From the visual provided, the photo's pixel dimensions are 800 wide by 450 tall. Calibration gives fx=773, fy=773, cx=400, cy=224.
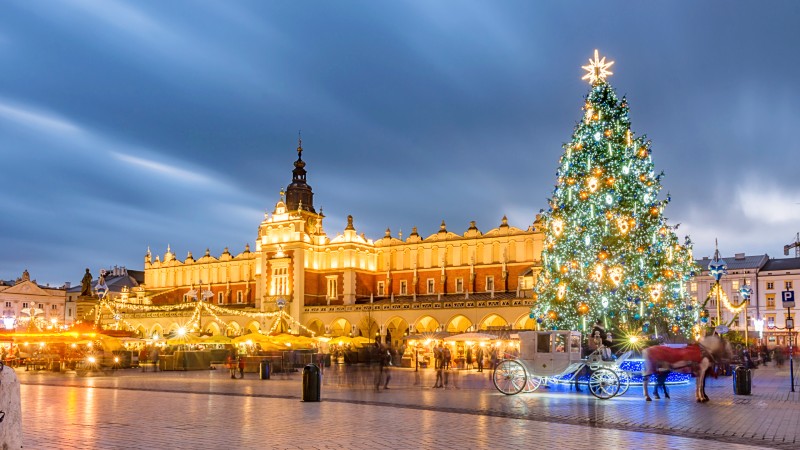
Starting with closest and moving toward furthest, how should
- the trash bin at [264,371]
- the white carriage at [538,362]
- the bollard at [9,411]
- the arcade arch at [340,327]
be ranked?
the bollard at [9,411] → the white carriage at [538,362] → the trash bin at [264,371] → the arcade arch at [340,327]

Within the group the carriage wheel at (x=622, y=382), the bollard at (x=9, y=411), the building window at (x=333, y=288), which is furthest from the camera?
the building window at (x=333, y=288)

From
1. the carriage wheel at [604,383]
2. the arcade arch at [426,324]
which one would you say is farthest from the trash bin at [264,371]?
the arcade arch at [426,324]

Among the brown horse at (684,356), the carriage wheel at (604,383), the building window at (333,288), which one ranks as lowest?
the carriage wheel at (604,383)

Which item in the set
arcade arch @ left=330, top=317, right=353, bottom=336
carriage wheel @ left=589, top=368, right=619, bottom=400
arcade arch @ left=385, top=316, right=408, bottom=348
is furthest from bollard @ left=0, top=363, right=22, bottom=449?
arcade arch @ left=330, top=317, right=353, bottom=336

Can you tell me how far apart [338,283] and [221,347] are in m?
19.5

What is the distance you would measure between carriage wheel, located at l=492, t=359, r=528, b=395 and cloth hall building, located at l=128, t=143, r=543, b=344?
3477 cm

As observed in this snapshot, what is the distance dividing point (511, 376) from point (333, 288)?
51.0m

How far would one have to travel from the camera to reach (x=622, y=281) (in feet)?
88.2

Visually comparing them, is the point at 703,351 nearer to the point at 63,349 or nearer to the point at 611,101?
the point at 611,101

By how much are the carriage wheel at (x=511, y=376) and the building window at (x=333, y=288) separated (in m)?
50.1

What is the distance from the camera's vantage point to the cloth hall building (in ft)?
204

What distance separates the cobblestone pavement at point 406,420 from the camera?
11.5 meters

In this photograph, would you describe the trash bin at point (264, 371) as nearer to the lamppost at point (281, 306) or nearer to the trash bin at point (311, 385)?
the trash bin at point (311, 385)

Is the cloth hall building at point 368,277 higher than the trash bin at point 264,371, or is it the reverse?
the cloth hall building at point 368,277
